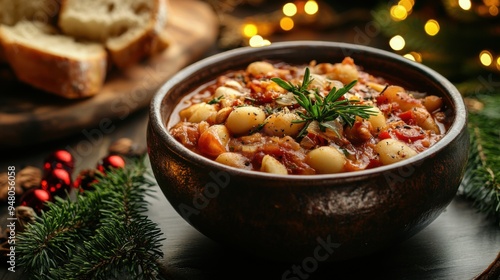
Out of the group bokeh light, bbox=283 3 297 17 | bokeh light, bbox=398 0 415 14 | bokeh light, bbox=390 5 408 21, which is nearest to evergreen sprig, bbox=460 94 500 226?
bokeh light, bbox=390 5 408 21

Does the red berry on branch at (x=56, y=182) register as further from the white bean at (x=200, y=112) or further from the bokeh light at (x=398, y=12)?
the bokeh light at (x=398, y=12)

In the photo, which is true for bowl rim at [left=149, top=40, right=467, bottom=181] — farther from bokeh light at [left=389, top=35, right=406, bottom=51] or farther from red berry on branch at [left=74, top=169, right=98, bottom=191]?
bokeh light at [left=389, top=35, right=406, bottom=51]

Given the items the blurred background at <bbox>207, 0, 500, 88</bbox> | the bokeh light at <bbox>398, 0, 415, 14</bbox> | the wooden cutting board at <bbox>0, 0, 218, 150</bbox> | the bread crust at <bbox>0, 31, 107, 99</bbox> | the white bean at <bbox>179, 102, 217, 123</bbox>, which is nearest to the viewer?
the white bean at <bbox>179, 102, 217, 123</bbox>

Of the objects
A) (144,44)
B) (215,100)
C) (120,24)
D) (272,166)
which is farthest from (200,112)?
(120,24)

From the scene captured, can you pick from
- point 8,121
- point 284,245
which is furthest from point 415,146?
point 8,121

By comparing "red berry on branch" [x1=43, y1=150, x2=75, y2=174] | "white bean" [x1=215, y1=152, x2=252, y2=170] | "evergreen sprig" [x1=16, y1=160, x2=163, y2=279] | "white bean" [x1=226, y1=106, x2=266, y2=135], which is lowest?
"red berry on branch" [x1=43, y1=150, x2=75, y2=174]

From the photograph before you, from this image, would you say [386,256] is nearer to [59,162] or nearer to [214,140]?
[214,140]
